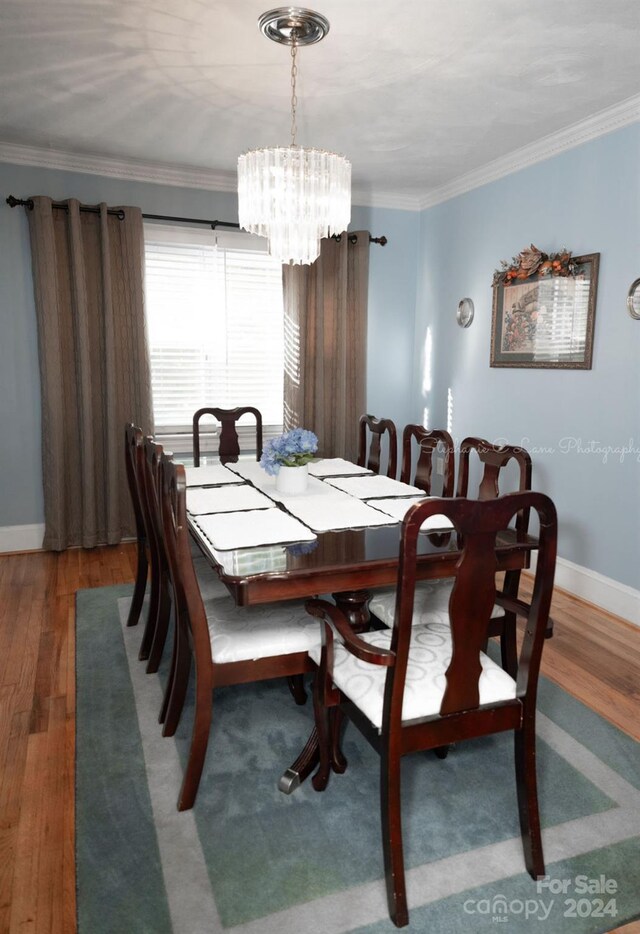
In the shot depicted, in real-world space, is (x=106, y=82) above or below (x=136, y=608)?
above

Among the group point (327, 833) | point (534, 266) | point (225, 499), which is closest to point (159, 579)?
point (225, 499)

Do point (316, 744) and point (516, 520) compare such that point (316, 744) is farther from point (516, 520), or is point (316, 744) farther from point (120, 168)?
point (120, 168)

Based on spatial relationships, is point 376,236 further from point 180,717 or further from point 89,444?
point 180,717

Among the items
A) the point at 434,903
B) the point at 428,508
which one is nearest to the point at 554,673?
the point at 434,903

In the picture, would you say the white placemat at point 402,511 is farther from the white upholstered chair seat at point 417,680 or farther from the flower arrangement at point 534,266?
the flower arrangement at point 534,266

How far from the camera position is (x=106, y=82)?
2959mm

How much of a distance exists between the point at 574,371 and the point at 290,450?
191 cm

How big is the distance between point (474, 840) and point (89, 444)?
3339mm

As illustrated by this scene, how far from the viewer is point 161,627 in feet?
8.45

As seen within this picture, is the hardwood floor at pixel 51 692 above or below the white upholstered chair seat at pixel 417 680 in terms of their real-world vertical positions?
below

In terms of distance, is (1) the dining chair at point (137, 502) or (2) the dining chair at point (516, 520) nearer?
(2) the dining chair at point (516, 520)

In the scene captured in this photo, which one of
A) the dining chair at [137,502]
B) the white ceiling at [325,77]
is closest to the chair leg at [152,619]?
the dining chair at [137,502]

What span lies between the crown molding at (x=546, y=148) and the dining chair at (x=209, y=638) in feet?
9.57

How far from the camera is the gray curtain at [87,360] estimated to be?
4016mm
